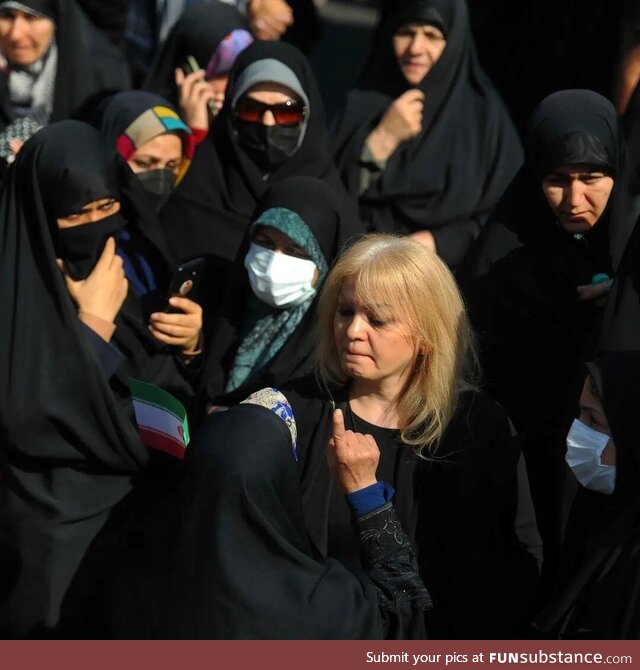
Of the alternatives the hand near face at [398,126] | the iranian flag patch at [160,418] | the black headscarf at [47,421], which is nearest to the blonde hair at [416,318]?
the iranian flag patch at [160,418]

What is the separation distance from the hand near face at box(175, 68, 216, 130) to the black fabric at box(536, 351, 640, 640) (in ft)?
9.46

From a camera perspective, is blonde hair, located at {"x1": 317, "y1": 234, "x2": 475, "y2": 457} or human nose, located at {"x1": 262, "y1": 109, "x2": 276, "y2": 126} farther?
human nose, located at {"x1": 262, "y1": 109, "x2": 276, "y2": 126}

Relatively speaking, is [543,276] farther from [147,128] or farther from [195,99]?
[195,99]

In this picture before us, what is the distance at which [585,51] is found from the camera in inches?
252

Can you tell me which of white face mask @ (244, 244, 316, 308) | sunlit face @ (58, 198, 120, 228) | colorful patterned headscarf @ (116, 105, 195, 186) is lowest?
white face mask @ (244, 244, 316, 308)

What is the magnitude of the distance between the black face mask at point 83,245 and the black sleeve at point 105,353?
220 mm

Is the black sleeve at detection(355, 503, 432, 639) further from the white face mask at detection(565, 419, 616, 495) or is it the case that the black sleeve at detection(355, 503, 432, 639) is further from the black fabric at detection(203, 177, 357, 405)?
the black fabric at detection(203, 177, 357, 405)

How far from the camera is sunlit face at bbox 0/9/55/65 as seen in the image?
19.7 feet

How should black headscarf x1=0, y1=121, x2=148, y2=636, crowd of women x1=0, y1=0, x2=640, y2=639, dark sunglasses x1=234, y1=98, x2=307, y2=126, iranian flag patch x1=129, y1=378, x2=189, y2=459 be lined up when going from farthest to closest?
dark sunglasses x1=234, y1=98, x2=307, y2=126 → black headscarf x1=0, y1=121, x2=148, y2=636 → iranian flag patch x1=129, y1=378, x2=189, y2=459 → crowd of women x1=0, y1=0, x2=640, y2=639

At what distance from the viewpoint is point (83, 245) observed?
4.61 meters

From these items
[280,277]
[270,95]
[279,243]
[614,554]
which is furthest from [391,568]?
[270,95]

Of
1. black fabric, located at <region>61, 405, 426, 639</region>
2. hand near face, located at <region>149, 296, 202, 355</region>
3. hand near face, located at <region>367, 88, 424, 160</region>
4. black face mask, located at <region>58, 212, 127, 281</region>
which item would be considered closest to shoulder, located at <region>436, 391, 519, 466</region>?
black fabric, located at <region>61, 405, 426, 639</region>

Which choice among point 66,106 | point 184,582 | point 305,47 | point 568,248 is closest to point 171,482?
point 184,582

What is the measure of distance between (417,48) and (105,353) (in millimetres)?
2050
